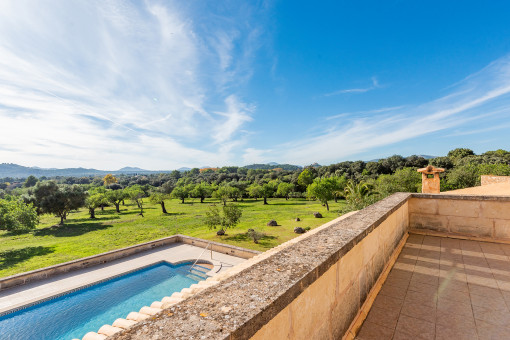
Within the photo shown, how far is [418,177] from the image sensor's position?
91.0 feet

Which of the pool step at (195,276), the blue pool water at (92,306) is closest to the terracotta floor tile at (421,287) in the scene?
the blue pool water at (92,306)

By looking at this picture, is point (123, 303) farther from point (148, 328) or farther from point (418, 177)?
point (418, 177)

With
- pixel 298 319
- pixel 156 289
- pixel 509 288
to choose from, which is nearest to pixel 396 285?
pixel 509 288

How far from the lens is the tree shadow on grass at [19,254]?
16.6m

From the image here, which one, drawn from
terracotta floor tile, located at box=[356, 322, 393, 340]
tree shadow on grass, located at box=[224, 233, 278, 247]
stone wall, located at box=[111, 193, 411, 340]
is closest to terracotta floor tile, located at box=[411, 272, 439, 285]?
stone wall, located at box=[111, 193, 411, 340]

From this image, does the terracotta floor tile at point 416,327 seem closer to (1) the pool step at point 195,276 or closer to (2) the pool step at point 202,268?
(1) the pool step at point 195,276

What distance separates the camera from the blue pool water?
931 centimetres

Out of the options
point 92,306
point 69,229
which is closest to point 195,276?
point 92,306

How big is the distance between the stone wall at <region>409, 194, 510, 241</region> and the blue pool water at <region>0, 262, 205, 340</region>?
11.6m

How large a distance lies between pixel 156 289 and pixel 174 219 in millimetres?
20723

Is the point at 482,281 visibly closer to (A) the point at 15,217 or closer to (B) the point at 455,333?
(B) the point at 455,333

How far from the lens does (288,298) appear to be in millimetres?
1237

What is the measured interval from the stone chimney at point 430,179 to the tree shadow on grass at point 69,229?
31.8 metres

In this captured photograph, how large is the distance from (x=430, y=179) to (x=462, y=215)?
5543 millimetres
